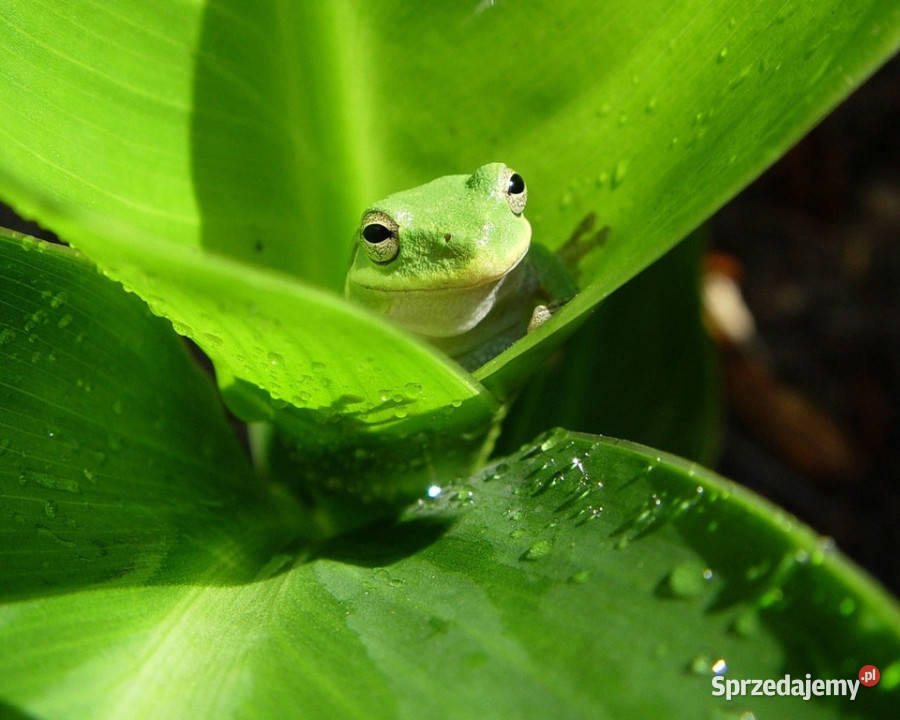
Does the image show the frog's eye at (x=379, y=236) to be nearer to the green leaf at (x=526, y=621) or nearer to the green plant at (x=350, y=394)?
the green plant at (x=350, y=394)

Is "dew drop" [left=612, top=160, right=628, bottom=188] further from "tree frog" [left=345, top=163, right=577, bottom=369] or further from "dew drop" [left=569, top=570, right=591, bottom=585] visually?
"dew drop" [left=569, top=570, right=591, bottom=585]

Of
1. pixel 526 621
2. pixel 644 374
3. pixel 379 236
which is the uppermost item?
pixel 644 374

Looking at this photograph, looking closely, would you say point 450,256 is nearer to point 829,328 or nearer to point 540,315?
point 540,315

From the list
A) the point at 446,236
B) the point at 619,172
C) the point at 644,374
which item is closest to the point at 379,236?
the point at 446,236

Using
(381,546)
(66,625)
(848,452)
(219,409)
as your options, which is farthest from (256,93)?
(848,452)

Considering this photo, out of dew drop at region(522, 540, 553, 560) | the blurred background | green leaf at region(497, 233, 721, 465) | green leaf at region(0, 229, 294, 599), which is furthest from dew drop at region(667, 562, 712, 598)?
the blurred background
